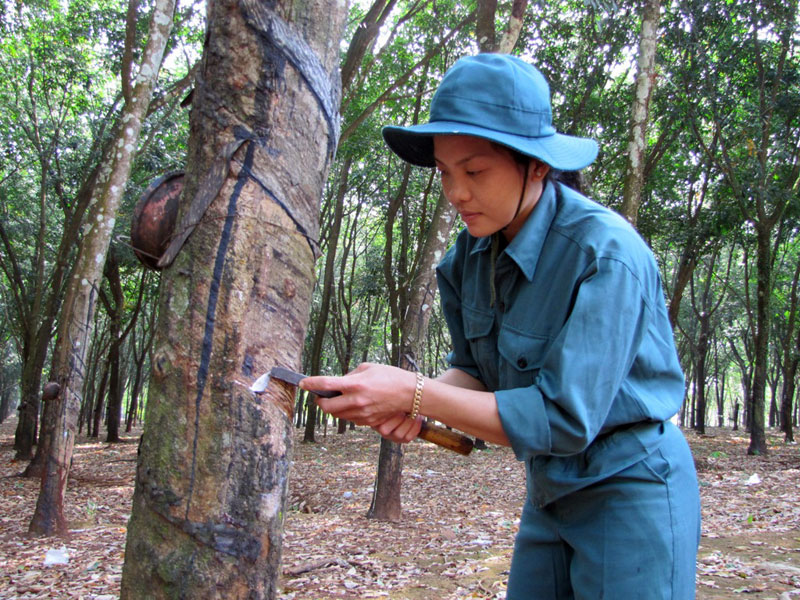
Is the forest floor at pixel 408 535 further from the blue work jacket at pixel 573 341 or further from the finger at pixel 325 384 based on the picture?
the finger at pixel 325 384

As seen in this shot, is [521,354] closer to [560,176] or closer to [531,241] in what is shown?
[531,241]

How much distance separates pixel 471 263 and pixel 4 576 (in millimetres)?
4508

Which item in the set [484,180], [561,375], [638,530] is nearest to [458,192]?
[484,180]

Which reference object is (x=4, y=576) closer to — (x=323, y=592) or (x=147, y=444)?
(x=323, y=592)

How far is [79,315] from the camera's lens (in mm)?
5582

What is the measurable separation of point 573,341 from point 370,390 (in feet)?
1.41

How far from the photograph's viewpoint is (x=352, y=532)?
607cm

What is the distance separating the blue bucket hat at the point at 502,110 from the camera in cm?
144

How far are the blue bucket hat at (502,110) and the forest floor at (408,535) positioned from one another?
135 inches

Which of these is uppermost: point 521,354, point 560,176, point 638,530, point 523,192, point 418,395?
point 560,176

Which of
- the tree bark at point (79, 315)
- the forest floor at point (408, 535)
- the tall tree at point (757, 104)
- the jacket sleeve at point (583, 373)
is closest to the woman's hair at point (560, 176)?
the jacket sleeve at point (583, 373)

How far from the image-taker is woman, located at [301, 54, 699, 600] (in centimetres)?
134

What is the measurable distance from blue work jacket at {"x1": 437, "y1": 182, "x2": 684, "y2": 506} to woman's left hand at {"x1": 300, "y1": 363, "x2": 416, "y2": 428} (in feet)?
0.65

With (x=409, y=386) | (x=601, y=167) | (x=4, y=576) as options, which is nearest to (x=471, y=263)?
(x=409, y=386)
